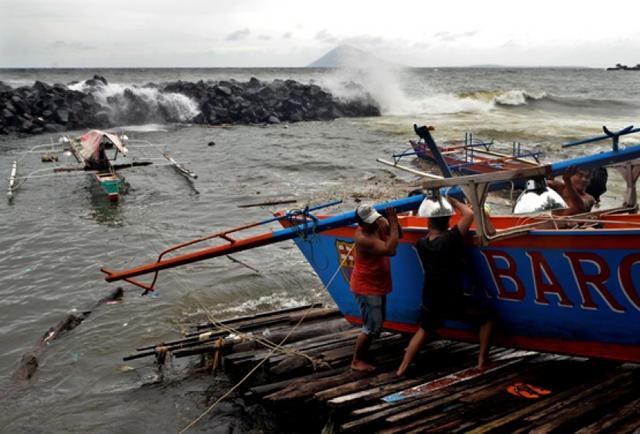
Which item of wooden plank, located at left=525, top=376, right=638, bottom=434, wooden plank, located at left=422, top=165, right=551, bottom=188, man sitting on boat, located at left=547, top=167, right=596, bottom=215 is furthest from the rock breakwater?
wooden plank, located at left=525, top=376, right=638, bottom=434

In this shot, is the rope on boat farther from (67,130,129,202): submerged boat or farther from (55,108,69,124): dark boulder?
(55,108,69,124): dark boulder

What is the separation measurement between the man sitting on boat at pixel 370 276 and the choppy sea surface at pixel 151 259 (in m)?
1.61

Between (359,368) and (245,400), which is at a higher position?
(359,368)

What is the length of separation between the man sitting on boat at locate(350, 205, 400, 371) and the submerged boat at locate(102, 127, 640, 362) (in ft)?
0.91

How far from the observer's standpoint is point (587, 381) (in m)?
4.98

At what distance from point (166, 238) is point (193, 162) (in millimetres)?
10899

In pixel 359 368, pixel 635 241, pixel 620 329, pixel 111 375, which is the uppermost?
pixel 635 241

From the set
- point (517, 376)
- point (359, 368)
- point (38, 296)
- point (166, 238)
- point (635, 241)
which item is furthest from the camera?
point (166, 238)

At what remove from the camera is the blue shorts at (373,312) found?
5.68 meters

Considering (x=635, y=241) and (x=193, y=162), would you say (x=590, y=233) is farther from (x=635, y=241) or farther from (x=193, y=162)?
(x=193, y=162)

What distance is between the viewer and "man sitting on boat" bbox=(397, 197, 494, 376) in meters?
5.16

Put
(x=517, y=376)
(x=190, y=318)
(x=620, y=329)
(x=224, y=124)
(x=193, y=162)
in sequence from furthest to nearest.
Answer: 1. (x=224, y=124)
2. (x=193, y=162)
3. (x=190, y=318)
4. (x=517, y=376)
5. (x=620, y=329)

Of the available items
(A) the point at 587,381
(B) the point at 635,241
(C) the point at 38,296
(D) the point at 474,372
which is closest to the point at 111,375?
(C) the point at 38,296

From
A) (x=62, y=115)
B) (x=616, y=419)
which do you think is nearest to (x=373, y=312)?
(x=616, y=419)
